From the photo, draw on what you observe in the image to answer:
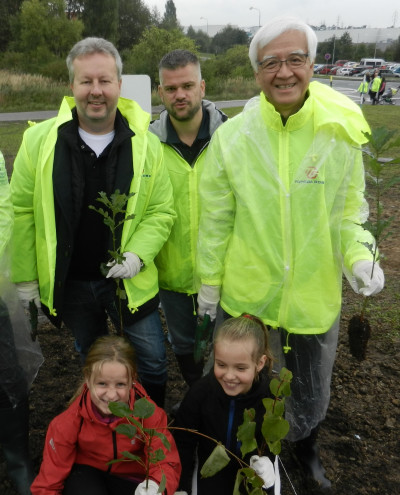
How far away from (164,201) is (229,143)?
0.47m

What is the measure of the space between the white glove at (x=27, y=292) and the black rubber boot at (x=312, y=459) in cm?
148

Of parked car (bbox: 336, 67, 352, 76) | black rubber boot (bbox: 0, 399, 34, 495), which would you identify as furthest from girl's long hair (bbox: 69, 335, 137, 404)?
parked car (bbox: 336, 67, 352, 76)

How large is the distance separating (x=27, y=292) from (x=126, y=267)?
538mm

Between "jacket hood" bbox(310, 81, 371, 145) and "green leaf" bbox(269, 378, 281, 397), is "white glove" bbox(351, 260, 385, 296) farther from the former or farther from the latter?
"green leaf" bbox(269, 378, 281, 397)

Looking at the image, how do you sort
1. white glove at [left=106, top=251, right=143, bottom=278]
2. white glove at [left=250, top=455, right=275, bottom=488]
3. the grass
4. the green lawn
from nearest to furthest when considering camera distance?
white glove at [left=250, top=455, right=275, bottom=488] → white glove at [left=106, top=251, right=143, bottom=278] → the green lawn → the grass

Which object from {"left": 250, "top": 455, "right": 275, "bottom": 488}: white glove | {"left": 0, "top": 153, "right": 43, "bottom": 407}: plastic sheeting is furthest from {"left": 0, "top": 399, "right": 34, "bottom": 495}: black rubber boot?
{"left": 250, "top": 455, "right": 275, "bottom": 488}: white glove

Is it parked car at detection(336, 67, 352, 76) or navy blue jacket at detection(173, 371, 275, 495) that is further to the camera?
parked car at detection(336, 67, 352, 76)

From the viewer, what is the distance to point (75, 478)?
187 cm

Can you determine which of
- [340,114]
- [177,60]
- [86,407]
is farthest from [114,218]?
[340,114]

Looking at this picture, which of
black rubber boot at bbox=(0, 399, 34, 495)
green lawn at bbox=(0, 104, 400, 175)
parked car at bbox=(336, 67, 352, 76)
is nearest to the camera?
black rubber boot at bbox=(0, 399, 34, 495)

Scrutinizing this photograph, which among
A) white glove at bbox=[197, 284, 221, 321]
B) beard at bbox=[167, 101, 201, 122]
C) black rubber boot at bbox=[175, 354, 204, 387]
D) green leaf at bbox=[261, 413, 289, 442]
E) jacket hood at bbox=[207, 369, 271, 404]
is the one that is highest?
beard at bbox=[167, 101, 201, 122]

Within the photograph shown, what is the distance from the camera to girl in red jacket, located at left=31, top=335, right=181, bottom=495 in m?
1.84

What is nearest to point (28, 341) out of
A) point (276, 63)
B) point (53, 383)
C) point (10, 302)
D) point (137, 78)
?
point (10, 302)

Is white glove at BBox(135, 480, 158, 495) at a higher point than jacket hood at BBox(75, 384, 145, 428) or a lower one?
lower
